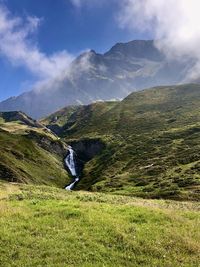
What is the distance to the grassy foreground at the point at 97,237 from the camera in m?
17.3

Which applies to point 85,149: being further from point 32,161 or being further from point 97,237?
point 97,237

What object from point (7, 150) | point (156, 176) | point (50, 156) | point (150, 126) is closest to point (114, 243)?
point (156, 176)

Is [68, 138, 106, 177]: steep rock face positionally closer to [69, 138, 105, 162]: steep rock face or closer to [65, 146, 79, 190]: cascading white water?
[69, 138, 105, 162]: steep rock face

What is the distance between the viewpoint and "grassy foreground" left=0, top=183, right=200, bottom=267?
17.3m

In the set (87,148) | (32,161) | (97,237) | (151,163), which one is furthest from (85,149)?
(97,237)

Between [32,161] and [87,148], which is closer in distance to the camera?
[32,161]

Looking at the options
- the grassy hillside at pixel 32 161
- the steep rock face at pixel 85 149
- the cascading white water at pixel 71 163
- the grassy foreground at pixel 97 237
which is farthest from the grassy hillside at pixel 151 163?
the grassy foreground at pixel 97 237

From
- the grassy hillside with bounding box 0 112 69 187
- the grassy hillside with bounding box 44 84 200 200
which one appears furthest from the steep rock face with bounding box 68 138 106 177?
the grassy hillside with bounding box 0 112 69 187

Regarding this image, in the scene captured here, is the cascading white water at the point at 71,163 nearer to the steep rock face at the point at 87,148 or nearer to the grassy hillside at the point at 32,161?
the grassy hillside at the point at 32,161

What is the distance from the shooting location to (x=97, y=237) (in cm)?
1956

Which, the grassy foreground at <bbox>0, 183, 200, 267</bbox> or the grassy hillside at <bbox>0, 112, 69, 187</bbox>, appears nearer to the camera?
the grassy foreground at <bbox>0, 183, 200, 267</bbox>

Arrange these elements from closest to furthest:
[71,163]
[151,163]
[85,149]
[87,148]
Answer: [151,163] → [71,163] → [87,148] → [85,149]

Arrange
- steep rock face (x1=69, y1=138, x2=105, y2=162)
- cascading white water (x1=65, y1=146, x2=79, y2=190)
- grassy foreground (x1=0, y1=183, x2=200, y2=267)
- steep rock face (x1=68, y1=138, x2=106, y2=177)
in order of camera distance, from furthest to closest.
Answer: steep rock face (x1=69, y1=138, x2=105, y2=162), steep rock face (x1=68, y1=138, x2=106, y2=177), cascading white water (x1=65, y1=146, x2=79, y2=190), grassy foreground (x1=0, y1=183, x2=200, y2=267)

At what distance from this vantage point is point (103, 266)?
16469 millimetres
